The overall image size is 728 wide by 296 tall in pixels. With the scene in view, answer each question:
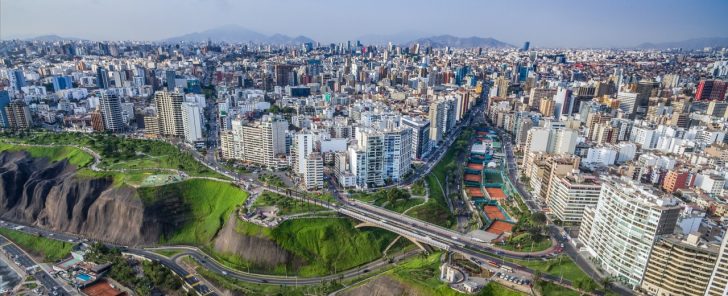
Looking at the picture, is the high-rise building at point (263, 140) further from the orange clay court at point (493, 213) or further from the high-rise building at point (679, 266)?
the high-rise building at point (679, 266)

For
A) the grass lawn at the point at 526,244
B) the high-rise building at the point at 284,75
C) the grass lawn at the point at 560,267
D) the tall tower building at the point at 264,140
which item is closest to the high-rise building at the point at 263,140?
the tall tower building at the point at 264,140

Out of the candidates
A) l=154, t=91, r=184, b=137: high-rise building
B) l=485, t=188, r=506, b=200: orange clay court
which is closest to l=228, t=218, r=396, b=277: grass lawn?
l=485, t=188, r=506, b=200: orange clay court

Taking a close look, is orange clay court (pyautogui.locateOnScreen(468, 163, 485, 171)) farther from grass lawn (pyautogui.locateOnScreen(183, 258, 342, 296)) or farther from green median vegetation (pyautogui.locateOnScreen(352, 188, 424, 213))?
grass lawn (pyautogui.locateOnScreen(183, 258, 342, 296))

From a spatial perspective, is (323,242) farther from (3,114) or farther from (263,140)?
(3,114)

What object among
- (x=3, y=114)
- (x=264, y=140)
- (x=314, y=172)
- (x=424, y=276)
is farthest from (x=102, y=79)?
(x=424, y=276)

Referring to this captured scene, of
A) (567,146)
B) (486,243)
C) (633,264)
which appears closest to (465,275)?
(486,243)

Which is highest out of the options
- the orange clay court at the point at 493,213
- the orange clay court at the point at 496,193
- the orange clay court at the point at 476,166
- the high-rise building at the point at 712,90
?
the high-rise building at the point at 712,90
